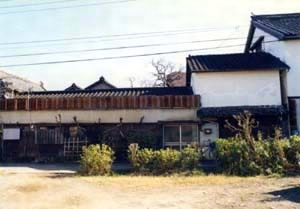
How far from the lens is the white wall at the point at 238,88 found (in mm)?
21531

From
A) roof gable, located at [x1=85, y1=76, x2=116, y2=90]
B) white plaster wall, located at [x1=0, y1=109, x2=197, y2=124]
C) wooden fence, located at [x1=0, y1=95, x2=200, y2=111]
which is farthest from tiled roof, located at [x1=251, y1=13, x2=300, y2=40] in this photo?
roof gable, located at [x1=85, y1=76, x2=116, y2=90]

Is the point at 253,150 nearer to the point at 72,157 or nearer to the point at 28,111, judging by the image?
the point at 72,157

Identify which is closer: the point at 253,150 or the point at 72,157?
the point at 253,150

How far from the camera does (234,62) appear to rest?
74.7ft

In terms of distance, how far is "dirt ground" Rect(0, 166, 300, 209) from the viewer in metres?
9.84

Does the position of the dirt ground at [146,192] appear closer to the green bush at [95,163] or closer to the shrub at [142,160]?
the green bush at [95,163]

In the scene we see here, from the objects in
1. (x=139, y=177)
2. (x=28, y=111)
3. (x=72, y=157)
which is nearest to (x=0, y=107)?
(x=28, y=111)

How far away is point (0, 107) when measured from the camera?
73.2ft

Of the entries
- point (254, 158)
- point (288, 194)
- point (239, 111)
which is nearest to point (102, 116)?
point (239, 111)

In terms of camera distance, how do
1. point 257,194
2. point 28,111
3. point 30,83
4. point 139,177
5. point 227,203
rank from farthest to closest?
point 30,83 → point 28,111 → point 139,177 → point 257,194 → point 227,203

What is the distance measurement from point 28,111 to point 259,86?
12.8 m

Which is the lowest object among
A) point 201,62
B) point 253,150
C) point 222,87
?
point 253,150

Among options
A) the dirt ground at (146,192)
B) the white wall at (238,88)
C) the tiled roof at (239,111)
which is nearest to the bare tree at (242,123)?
the tiled roof at (239,111)

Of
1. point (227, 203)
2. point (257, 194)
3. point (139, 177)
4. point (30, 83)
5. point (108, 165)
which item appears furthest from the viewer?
point (30, 83)
